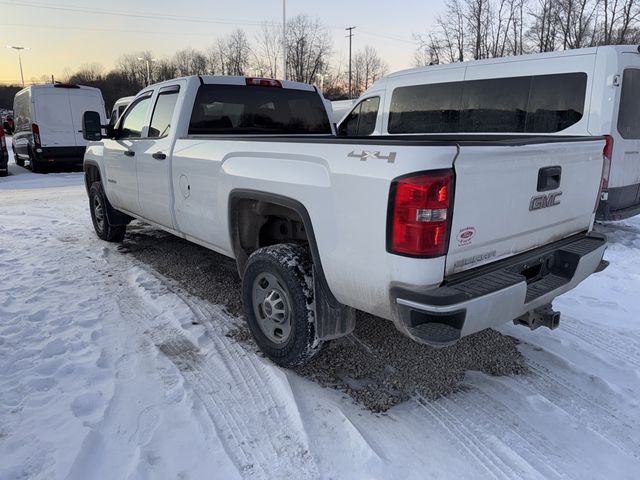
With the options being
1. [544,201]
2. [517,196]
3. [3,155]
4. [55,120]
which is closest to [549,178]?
[544,201]

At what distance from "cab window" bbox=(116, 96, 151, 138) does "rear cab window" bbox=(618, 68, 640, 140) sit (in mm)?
5765

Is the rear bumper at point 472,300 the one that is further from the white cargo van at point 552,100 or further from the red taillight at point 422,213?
the white cargo van at point 552,100

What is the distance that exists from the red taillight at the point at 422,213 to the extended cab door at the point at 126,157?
12.3 feet

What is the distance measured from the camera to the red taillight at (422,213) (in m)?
2.33

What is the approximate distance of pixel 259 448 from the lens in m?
2.59

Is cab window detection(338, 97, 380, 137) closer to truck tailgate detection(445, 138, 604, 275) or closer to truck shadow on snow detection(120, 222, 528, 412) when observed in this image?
truck shadow on snow detection(120, 222, 528, 412)

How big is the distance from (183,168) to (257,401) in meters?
2.20

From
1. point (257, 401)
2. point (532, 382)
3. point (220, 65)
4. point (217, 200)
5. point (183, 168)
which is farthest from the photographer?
point (220, 65)

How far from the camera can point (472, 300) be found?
240 cm

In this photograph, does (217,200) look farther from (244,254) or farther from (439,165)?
(439,165)

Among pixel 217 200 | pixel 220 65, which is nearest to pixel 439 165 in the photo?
pixel 217 200

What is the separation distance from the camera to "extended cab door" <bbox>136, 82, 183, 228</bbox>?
4.61 meters

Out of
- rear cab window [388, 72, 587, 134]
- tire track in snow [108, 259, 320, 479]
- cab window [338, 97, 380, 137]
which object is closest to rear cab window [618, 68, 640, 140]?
rear cab window [388, 72, 587, 134]

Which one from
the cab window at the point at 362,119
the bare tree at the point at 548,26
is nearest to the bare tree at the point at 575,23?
the bare tree at the point at 548,26
